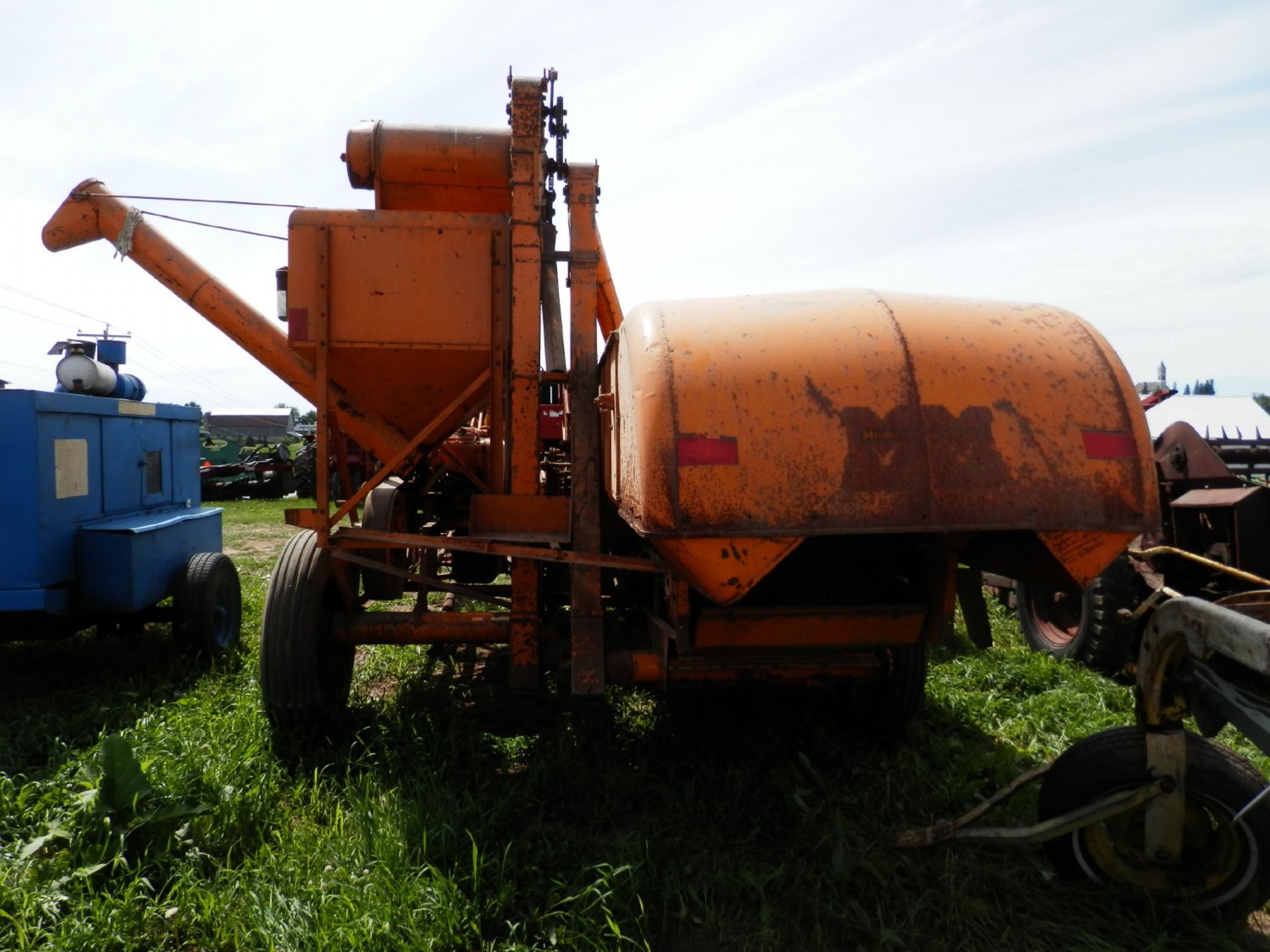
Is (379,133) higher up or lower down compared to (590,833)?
higher up

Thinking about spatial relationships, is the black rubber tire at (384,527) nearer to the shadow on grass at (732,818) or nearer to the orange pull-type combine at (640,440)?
the orange pull-type combine at (640,440)

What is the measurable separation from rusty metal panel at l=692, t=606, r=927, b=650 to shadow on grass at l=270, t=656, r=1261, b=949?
686 millimetres

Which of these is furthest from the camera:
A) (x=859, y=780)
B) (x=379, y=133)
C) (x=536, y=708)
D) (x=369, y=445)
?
(x=536, y=708)

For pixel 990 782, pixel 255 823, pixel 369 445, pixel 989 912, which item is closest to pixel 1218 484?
pixel 990 782

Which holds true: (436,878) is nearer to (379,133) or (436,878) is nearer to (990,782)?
(990,782)

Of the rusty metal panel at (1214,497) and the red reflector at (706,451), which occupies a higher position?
the red reflector at (706,451)

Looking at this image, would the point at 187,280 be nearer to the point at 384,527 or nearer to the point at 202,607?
the point at 384,527

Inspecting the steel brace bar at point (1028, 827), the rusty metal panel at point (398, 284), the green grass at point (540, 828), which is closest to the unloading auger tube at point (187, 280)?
the rusty metal panel at point (398, 284)

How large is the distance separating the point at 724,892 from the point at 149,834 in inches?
78.8

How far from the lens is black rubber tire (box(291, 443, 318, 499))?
19359mm

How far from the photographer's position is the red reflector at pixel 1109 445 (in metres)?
2.44

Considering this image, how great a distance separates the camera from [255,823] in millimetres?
3049

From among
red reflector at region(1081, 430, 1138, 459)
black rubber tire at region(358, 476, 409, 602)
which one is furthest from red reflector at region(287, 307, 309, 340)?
red reflector at region(1081, 430, 1138, 459)

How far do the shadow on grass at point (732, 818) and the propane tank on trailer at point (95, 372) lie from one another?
283cm
